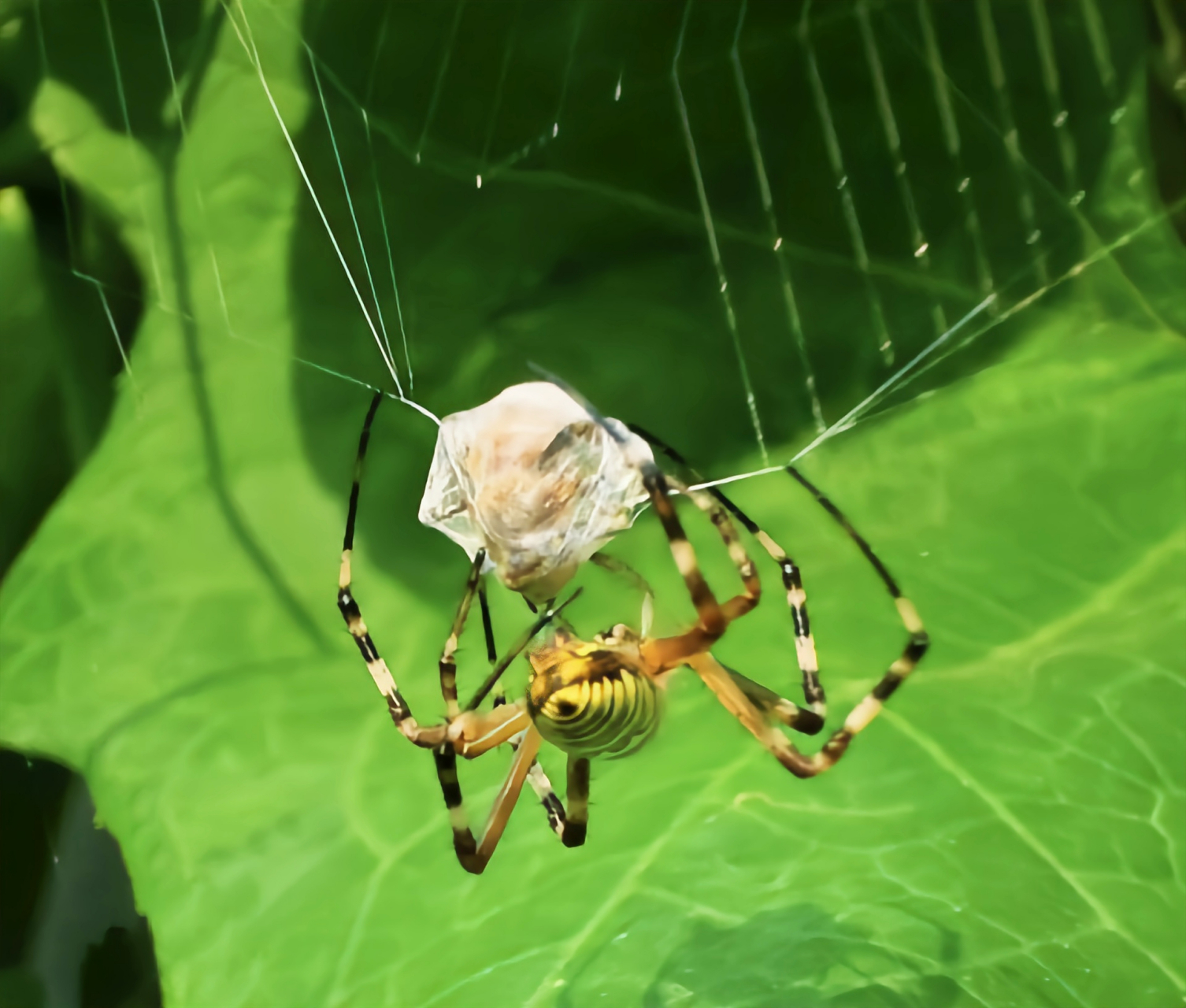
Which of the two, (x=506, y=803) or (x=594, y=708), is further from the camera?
(x=506, y=803)

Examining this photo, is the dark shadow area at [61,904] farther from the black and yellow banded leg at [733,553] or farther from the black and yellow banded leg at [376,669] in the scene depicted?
the black and yellow banded leg at [733,553]

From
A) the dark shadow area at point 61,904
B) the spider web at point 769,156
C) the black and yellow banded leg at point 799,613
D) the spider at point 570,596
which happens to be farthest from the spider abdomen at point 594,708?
the dark shadow area at point 61,904

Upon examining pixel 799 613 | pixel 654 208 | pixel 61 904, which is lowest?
pixel 61 904

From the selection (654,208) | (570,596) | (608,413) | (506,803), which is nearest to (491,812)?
(506,803)

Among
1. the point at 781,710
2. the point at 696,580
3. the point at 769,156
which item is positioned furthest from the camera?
the point at 769,156

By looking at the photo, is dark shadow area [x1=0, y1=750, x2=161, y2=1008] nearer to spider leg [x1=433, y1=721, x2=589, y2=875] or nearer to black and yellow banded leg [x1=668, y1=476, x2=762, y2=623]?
spider leg [x1=433, y1=721, x2=589, y2=875]

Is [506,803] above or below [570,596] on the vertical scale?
below

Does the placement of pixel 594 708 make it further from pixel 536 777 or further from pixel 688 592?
pixel 536 777
